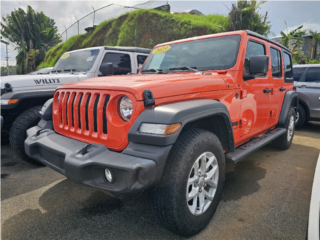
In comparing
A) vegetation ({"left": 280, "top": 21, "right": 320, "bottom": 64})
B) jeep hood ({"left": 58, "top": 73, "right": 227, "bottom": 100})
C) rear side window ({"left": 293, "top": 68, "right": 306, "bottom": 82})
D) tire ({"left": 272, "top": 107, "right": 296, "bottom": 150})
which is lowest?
tire ({"left": 272, "top": 107, "right": 296, "bottom": 150})

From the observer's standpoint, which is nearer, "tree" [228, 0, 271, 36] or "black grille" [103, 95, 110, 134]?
"black grille" [103, 95, 110, 134]

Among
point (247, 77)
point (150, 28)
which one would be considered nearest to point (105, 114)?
point (247, 77)

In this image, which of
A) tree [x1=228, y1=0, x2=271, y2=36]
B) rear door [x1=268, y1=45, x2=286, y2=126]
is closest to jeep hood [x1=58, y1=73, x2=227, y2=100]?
rear door [x1=268, y1=45, x2=286, y2=126]

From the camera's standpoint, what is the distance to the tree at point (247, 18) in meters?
14.9

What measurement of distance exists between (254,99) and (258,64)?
563 mm

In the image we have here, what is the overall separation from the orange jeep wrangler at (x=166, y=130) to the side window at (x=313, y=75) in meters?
4.01

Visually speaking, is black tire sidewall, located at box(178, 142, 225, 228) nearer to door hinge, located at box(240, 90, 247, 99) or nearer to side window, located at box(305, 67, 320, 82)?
door hinge, located at box(240, 90, 247, 99)

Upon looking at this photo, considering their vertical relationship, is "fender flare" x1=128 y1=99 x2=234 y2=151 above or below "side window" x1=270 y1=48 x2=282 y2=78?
below

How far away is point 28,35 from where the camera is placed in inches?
1339

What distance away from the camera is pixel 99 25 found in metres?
23.3

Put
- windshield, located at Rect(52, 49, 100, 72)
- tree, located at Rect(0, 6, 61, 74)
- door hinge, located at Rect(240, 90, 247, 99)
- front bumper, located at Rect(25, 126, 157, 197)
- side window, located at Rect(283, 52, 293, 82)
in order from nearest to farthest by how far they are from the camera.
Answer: front bumper, located at Rect(25, 126, 157, 197) < door hinge, located at Rect(240, 90, 247, 99) < side window, located at Rect(283, 52, 293, 82) < windshield, located at Rect(52, 49, 100, 72) < tree, located at Rect(0, 6, 61, 74)

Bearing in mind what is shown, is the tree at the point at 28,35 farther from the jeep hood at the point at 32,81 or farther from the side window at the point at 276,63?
the side window at the point at 276,63

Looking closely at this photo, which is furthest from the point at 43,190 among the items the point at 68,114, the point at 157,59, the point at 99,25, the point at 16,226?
the point at 99,25

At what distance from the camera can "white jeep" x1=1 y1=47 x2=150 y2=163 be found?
3.39 meters
